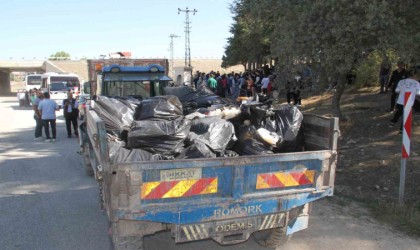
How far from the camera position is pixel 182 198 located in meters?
3.37

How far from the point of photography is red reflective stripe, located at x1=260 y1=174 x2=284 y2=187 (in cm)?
363

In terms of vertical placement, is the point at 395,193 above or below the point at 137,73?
Answer: below

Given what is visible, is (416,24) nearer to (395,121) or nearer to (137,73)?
(395,121)

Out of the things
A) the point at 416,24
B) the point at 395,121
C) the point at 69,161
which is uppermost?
the point at 416,24

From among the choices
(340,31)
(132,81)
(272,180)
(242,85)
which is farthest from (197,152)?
(242,85)

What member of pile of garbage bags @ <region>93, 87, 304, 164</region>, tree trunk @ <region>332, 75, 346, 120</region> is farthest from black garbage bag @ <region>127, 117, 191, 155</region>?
tree trunk @ <region>332, 75, 346, 120</region>

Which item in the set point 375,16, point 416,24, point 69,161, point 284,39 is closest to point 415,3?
point 416,24

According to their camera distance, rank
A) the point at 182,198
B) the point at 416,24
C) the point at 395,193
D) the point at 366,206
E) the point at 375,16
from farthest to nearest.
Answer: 1. the point at 416,24
2. the point at 375,16
3. the point at 395,193
4. the point at 366,206
5. the point at 182,198

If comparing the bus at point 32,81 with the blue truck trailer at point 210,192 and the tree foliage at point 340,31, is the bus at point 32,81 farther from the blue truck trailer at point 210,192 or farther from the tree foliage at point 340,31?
the blue truck trailer at point 210,192

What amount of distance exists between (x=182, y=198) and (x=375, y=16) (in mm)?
5826

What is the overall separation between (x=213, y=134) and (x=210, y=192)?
725mm

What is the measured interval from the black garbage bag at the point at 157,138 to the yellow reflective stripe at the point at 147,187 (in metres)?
0.65

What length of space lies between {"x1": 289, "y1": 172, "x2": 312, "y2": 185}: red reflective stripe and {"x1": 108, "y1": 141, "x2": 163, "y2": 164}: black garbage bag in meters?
1.30

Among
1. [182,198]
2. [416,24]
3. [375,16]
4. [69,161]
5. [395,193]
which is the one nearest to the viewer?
[182,198]
